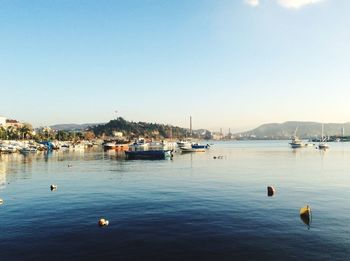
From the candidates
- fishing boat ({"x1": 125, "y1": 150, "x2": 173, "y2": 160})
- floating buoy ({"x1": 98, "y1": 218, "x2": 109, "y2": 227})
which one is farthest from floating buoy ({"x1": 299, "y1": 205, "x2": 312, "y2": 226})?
fishing boat ({"x1": 125, "y1": 150, "x2": 173, "y2": 160})

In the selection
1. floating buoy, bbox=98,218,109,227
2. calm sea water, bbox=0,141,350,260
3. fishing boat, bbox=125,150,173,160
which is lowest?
calm sea water, bbox=0,141,350,260

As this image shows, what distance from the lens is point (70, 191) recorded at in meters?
53.2

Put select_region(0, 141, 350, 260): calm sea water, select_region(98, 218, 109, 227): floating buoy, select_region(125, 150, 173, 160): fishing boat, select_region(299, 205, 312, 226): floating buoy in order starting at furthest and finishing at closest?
1. select_region(125, 150, 173, 160): fishing boat
2. select_region(299, 205, 312, 226): floating buoy
3. select_region(98, 218, 109, 227): floating buoy
4. select_region(0, 141, 350, 260): calm sea water

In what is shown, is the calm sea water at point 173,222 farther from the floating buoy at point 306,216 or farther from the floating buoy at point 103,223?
the floating buoy at point 103,223

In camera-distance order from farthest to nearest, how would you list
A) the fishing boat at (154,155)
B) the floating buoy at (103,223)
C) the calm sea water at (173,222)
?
1. the fishing boat at (154,155)
2. the floating buoy at (103,223)
3. the calm sea water at (173,222)

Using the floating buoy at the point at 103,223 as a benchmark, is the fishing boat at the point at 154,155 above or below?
above

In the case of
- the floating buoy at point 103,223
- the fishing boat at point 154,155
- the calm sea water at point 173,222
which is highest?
the fishing boat at point 154,155

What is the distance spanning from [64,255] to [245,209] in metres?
22.1

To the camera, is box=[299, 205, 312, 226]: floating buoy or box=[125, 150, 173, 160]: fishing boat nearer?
box=[299, 205, 312, 226]: floating buoy

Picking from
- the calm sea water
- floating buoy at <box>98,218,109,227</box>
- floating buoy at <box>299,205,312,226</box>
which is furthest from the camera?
floating buoy at <box>299,205,312,226</box>

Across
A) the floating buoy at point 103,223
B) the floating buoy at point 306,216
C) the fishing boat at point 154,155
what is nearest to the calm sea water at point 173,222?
the floating buoy at point 306,216

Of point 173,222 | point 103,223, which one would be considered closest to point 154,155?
point 173,222

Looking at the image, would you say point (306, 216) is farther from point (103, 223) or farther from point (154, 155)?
point (154, 155)

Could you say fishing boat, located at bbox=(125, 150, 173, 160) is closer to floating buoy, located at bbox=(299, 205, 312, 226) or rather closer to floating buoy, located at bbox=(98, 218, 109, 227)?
floating buoy, located at bbox=(299, 205, 312, 226)
